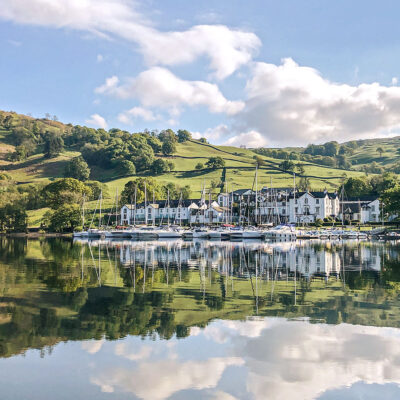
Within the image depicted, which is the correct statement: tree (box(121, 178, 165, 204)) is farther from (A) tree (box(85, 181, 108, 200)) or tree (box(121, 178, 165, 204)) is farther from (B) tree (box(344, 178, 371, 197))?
(B) tree (box(344, 178, 371, 197))

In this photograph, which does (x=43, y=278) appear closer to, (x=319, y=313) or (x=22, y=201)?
(x=319, y=313)

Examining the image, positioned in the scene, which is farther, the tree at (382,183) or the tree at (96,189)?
the tree at (96,189)

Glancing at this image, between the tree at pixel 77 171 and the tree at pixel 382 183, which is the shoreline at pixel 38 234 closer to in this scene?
the tree at pixel 77 171

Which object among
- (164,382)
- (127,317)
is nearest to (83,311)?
(127,317)

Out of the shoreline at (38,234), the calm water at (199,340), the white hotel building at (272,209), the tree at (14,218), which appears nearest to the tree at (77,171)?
the white hotel building at (272,209)

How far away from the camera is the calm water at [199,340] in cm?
1240

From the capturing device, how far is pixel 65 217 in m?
125

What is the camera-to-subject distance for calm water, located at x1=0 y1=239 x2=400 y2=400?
12.4 meters

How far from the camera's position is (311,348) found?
15.5 meters

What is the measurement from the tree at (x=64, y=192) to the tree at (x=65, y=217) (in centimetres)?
918

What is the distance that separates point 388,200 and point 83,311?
362 ft

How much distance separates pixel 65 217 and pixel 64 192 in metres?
16.1

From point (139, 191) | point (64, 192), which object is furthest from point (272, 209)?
point (64, 192)

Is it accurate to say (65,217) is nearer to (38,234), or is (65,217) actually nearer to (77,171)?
(38,234)
